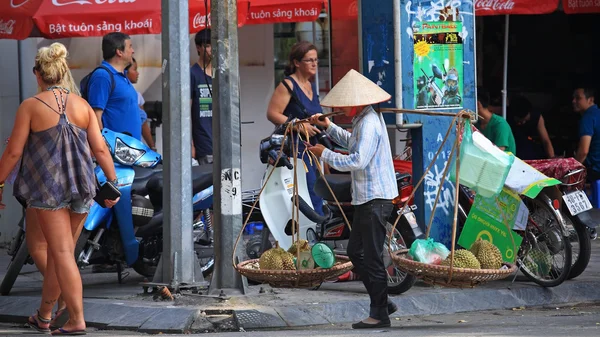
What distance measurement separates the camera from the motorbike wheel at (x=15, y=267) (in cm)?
831

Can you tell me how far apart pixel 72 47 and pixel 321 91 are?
290cm

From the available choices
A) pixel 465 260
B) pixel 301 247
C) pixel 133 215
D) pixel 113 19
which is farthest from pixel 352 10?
pixel 465 260

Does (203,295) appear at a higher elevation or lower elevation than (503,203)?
lower

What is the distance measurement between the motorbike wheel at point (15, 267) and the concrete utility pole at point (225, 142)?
146cm

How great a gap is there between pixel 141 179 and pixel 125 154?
301 millimetres

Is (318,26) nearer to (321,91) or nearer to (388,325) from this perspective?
(321,91)

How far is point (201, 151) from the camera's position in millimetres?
10078

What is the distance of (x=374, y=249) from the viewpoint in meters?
7.24

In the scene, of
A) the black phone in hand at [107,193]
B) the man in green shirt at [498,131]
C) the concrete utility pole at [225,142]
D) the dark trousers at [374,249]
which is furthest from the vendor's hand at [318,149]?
the man in green shirt at [498,131]

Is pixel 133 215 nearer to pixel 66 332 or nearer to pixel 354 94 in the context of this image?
pixel 66 332

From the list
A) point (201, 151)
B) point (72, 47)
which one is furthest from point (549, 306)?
point (72, 47)

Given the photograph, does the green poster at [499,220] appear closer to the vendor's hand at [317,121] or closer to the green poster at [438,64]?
the green poster at [438,64]

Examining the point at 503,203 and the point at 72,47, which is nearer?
the point at 503,203

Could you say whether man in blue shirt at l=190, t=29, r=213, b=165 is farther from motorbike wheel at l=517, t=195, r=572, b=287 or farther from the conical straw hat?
motorbike wheel at l=517, t=195, r=572, b=287
